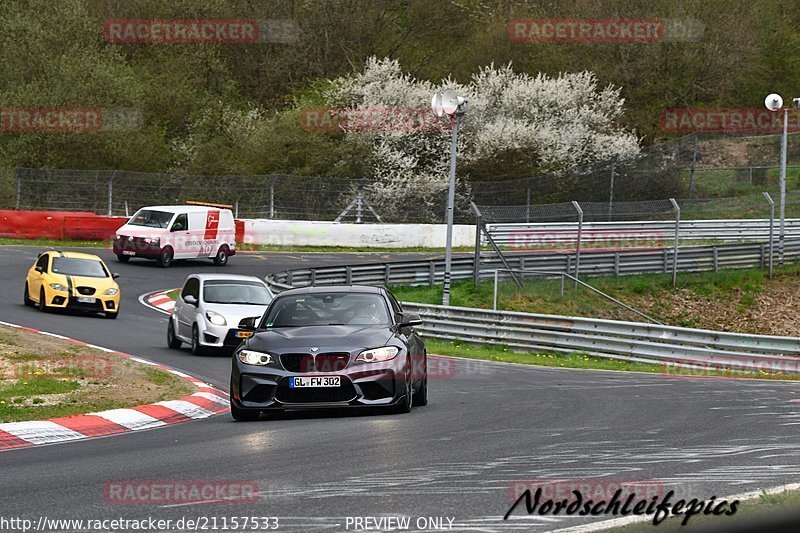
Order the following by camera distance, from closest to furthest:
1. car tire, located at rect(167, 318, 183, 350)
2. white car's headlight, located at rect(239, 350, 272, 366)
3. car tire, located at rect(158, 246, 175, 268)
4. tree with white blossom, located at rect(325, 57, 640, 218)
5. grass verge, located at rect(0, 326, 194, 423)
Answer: white car's headlight, located at rect(239, 350, 272, 366) → grass verge, located at rect(0, 326, 194, 423) → car tire, located at rect(167, 318, 183, 350) → car tire, located at rect(158, 246, 175, 268) → tree with white blossom, located at rect(325, 57, 640, 218)

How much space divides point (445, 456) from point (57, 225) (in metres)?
34.1

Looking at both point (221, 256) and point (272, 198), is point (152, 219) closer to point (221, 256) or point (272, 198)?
point (221, 256)

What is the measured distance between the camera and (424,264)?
34.3m

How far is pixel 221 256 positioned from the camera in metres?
37.8

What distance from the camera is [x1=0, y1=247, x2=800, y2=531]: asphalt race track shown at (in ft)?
23.0

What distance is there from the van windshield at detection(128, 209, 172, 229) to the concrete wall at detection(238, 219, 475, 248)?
24.4ft

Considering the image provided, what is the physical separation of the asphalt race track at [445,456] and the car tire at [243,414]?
0.30 feet

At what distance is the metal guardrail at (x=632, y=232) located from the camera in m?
34.2

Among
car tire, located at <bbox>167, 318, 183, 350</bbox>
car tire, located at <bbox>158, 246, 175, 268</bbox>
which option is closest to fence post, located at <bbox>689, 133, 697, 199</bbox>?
car tire, located at <bbox>158, 246, 175, 268</bbox>

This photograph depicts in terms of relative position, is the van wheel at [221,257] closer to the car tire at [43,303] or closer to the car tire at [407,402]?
the car tire at [43,303]

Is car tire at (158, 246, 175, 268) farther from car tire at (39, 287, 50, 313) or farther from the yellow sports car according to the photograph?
car tire at (39, 287, 50, 313)

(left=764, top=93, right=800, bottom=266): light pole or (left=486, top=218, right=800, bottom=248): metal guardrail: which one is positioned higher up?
(left=764, top=93, right=800, bottom=266): light pole

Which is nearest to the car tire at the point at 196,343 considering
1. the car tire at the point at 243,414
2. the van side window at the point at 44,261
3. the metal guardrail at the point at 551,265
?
the van side window at the point at 44,261

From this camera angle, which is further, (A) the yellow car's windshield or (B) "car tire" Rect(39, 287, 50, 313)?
(A) the yellow car's windshield
